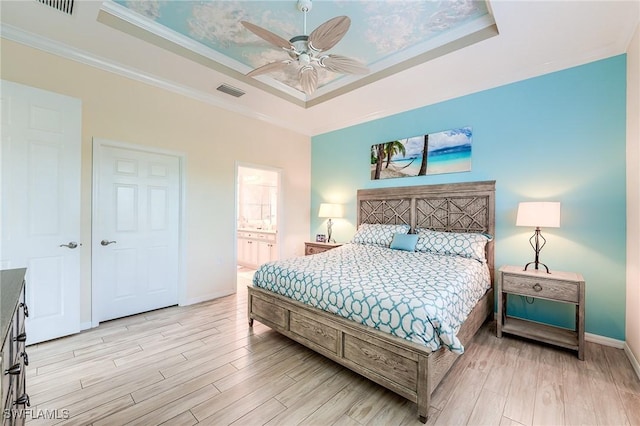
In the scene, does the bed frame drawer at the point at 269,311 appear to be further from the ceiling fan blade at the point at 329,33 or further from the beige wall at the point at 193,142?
the ceiling fan blade at the point at 329,33

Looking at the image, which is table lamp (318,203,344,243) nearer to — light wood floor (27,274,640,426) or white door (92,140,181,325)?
white door (92,140,181,325)

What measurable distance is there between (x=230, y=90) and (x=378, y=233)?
2910 millimetres

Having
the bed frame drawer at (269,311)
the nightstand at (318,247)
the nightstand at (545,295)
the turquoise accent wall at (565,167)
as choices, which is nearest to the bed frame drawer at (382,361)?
the bed frame drawer at (269,311)

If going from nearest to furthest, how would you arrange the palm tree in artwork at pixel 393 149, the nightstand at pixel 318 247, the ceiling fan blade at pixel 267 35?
the ceiling fan blade at pixel 267 35 < the palm tree in artwork at pixel 393 149 < the nightstand at pixel 318 247

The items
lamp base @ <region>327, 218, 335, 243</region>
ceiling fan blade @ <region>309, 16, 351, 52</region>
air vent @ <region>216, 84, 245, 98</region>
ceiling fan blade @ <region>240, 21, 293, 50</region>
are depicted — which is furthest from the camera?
lamp base @ <region>327, 218, 335, 243</region>

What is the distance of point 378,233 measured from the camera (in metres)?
3.96

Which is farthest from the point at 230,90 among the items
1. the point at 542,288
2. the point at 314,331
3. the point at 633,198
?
the point at 633,198

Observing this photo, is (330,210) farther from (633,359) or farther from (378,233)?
(633,359)

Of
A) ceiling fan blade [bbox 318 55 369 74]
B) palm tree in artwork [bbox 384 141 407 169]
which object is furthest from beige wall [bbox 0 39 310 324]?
ceiling fan blade [bbox 318 55 369 74]

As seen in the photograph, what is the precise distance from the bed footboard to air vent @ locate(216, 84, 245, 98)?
2.74 m

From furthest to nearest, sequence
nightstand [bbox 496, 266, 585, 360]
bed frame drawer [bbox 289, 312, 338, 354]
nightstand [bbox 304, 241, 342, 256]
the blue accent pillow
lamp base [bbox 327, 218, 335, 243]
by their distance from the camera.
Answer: lamp base [bbox 327, 218, 335, 243] → nightstand [bbox 304, 241, 342, 256] → the blue accent pillow → nightstand [bbox 496, 266, 585, 360] → bed frame drawer [bbox 289, 312, 338, 354]

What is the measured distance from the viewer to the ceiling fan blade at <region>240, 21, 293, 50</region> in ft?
6.78

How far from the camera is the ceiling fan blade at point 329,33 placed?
1.95 meters

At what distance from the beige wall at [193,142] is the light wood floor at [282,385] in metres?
0.94
